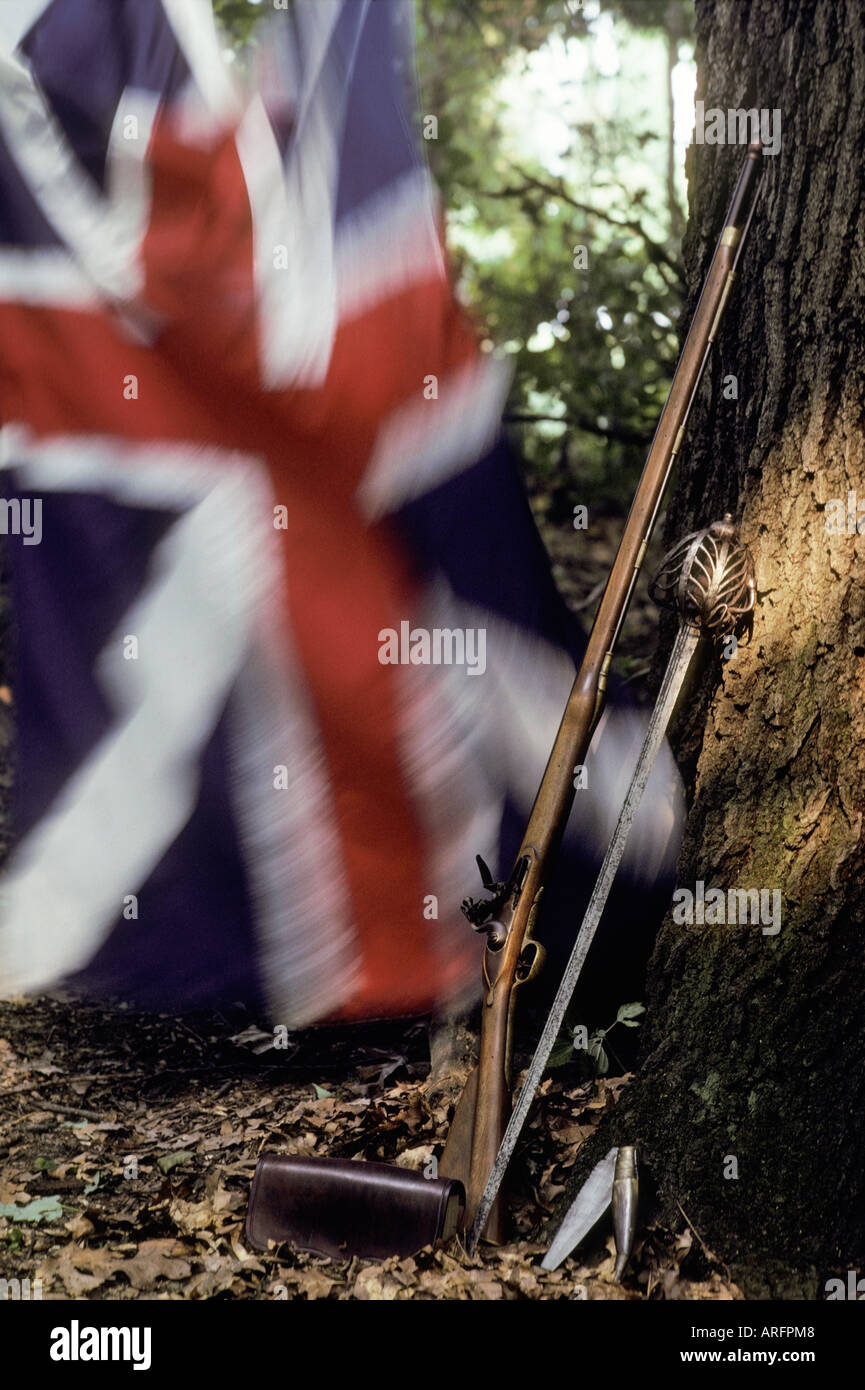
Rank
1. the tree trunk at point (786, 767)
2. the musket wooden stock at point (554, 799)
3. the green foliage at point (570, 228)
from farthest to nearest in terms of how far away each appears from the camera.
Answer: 1. the green foliage at point (570, 228)
2. the musket wooden stock at point (554, 799)
3. the tree trunk at point (786, 767)

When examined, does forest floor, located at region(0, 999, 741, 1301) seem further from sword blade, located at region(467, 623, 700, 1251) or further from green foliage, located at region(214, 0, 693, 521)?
green foliage, located at region(214, 0, 693, 521)

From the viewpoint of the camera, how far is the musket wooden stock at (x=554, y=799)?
99.0 inches

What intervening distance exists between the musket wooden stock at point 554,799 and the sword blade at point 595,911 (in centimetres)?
3

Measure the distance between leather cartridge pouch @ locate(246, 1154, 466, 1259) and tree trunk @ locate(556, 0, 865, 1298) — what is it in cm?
36

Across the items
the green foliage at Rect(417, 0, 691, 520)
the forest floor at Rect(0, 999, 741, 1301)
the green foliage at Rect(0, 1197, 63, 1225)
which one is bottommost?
the green foliage at Rect(0, 1197, 63, 1225)

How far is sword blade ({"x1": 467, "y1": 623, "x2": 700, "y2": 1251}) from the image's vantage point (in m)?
2.44

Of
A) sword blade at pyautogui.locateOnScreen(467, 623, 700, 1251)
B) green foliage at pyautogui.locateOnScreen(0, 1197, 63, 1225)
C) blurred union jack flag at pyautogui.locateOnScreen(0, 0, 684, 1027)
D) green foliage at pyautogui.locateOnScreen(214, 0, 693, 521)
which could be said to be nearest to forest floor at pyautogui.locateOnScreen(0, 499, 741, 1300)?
green foliage at pyautogui.locateOnScreen(0, 1197, 63, 1225)

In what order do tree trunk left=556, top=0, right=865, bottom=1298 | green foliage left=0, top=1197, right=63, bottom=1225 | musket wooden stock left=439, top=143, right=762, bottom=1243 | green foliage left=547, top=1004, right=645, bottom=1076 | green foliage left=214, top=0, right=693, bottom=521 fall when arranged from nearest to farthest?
tree trunk left=556, top=0, right=865, bottom=1298
musket wooden stock left=439, top=143, right=762, bottom=1243
green foliage left=0, top=1197, right=63, bottom=1225
green foliage left=547, top=1004, right=645, bottom=1076
green foliage left=214, top=0, right=693, bottom=521

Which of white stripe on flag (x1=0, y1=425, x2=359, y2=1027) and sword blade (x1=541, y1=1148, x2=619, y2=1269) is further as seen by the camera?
white stripe on flag (x1=0, y1=425, x2=359, y2=1027)

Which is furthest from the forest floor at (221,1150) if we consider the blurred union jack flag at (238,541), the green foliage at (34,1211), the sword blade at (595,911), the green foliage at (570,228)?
the green foliage at (570,228)

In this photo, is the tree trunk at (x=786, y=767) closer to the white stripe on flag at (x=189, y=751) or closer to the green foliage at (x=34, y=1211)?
the white stripe on flag at (x=189, y=751)

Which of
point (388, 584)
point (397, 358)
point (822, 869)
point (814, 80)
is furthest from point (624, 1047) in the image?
point (814, 80)

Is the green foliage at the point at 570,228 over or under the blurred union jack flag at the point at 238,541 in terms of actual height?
over

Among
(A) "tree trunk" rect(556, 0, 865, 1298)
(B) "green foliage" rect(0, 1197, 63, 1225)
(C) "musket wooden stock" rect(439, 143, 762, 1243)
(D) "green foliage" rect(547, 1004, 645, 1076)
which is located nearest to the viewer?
(A) "tree trunk" rect(556, 0, 865, 1298)
